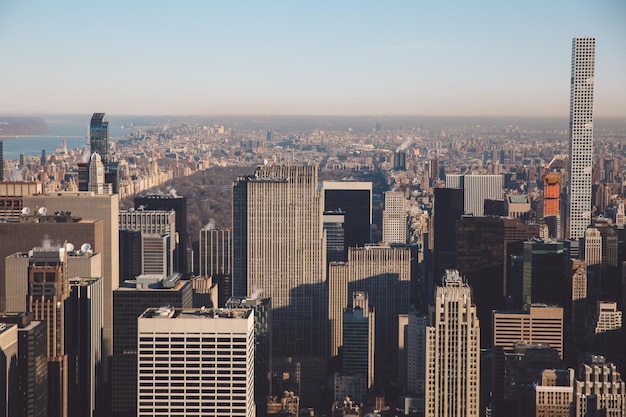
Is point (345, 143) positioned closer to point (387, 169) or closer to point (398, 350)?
→ point (387, 169)

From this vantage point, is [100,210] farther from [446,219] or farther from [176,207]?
[446,219]

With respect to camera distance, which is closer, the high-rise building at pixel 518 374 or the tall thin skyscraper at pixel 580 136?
the high-rise building at pixel 518 374

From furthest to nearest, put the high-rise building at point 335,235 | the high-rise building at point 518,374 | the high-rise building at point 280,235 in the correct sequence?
the high-rise building at point 335,235
the high-rise building at point 280,235
the high-rise building at point 518,374

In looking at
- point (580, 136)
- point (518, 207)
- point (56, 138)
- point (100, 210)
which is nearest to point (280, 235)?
point (100, 210)

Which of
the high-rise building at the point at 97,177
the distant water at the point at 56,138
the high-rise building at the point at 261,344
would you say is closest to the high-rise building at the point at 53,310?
the high-rise building at the point at 261,344

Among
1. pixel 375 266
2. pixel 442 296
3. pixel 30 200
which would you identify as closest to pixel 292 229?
pixel 375 266

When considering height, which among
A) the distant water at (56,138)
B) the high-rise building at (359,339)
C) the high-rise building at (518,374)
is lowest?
the high-rise building at (359,339)

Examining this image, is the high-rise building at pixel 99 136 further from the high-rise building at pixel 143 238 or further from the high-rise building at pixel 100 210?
the high-rise building at pixel 143 238
